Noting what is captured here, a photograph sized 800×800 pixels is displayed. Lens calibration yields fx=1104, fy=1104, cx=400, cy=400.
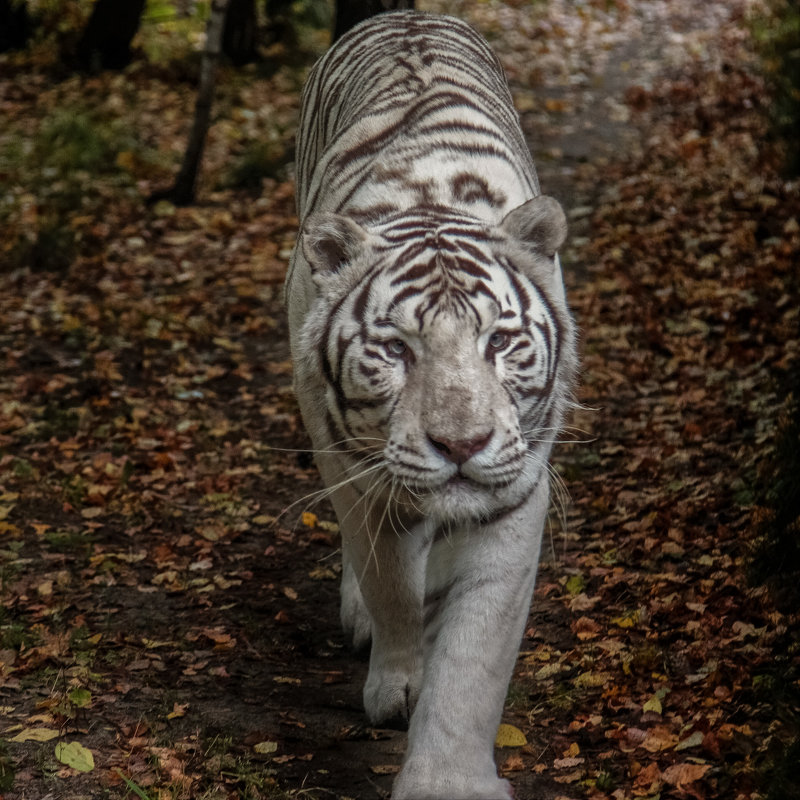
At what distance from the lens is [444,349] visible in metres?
2.86

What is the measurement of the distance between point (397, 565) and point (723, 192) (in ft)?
17.8

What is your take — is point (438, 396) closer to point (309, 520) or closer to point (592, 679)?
point (592, 679)

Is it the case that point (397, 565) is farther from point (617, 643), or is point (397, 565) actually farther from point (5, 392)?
point (5, 392)

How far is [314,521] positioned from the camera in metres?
5.51

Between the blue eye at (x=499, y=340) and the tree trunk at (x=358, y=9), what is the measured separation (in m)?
4.90

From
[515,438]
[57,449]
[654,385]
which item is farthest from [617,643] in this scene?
[57,449]

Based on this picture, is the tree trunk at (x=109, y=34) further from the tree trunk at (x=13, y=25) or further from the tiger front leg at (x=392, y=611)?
the tiger front leg at (x=392, y=611)

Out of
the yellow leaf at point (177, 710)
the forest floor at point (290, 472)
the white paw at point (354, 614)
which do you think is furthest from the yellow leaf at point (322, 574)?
the yellow leaf at point (177, 710)

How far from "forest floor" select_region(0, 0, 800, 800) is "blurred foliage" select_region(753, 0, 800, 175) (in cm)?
19

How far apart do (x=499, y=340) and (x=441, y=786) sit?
1.19m

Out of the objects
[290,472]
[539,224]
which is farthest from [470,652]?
[290,472]

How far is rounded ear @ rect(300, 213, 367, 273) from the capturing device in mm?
3158

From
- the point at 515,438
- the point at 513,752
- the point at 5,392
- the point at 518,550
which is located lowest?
the point at 5,392

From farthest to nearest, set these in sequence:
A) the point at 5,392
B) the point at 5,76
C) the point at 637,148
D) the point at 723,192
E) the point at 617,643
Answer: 1. the point at 5,76
2. the point at 637,148
3. the point at 723,192
4. the point at 5,392
5. the point at 617,643
